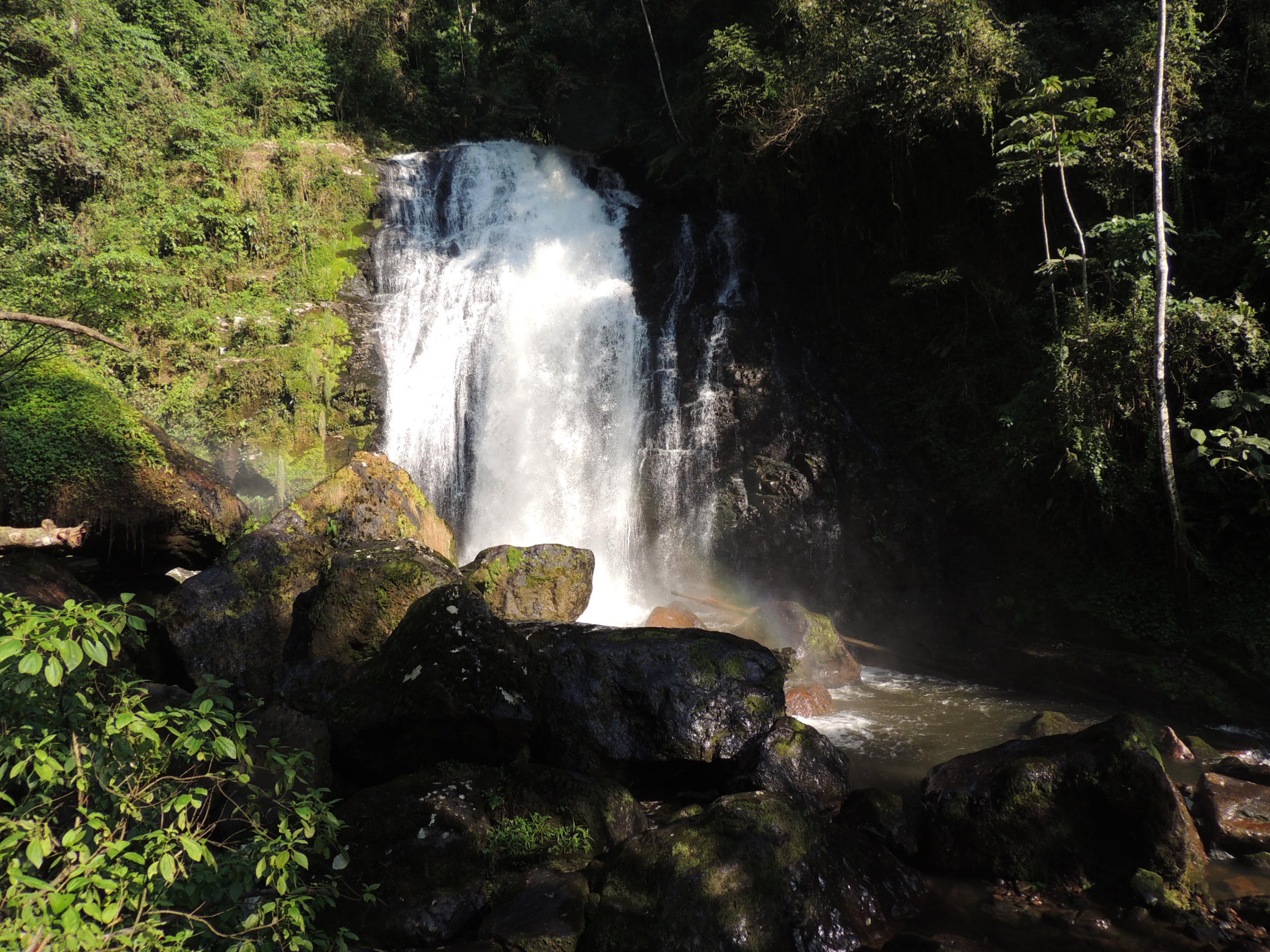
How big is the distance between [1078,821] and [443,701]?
4.78 meters

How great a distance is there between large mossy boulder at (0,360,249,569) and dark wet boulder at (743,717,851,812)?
6553 mm

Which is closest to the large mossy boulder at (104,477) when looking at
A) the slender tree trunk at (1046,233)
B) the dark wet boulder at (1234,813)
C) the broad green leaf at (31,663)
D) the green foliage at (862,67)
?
the broad green leaf at (31,663)

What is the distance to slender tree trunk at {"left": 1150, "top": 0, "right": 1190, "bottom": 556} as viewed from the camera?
23.7 ft

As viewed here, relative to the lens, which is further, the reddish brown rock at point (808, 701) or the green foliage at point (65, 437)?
the reddish brown rock at point (808, 701)

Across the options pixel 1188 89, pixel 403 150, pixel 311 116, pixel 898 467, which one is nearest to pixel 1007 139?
pixel 1188 89

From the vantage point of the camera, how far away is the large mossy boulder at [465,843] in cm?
399

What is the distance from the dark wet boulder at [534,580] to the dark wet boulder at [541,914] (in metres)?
4.24

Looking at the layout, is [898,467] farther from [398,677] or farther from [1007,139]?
[398,677]

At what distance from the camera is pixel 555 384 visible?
1384 cm

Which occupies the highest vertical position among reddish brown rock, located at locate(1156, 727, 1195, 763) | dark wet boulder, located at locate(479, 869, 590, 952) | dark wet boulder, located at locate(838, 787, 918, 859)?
dark wet boulder, located at locate(479, 869, 590, 952)

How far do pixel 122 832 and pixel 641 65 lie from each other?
22.7 meters

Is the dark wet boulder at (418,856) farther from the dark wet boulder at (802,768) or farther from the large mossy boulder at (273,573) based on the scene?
the large mossy boulder at (273,573)

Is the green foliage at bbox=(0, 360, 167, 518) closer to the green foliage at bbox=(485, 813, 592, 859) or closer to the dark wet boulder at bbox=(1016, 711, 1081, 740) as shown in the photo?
the green foliage at bbox=(485, 813, 592, 859)

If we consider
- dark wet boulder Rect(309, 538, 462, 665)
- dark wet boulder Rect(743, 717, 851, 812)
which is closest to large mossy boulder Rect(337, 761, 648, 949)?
dark wet boulder Rect(743, 717, 851, 812)
